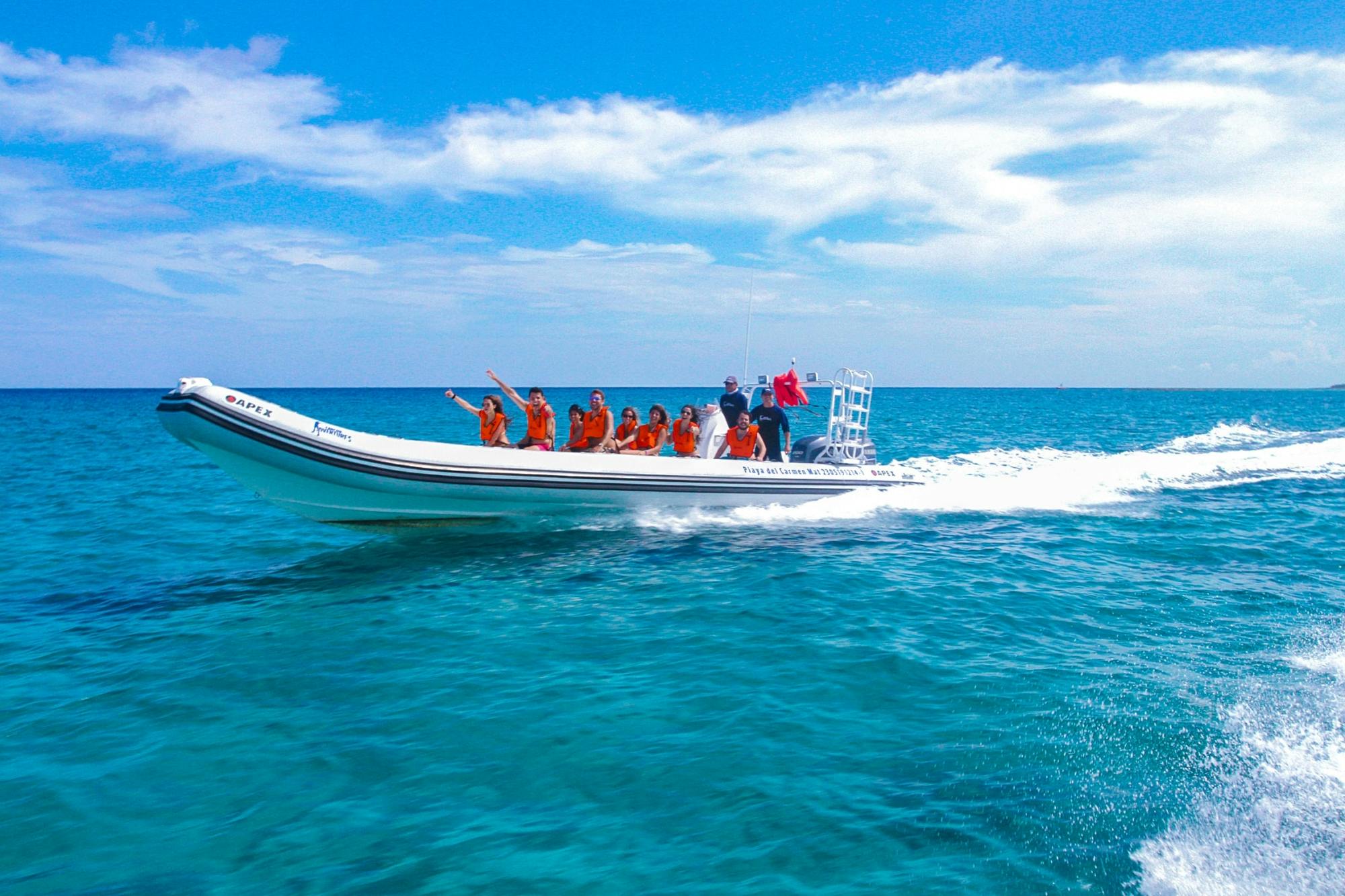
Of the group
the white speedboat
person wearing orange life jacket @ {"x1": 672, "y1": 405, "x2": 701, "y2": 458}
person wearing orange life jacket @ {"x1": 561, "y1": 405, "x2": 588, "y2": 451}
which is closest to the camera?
the white speedboat

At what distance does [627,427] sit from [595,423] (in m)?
0.50

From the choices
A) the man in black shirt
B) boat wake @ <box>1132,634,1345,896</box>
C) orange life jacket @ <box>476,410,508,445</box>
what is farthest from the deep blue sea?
the man in black shirt

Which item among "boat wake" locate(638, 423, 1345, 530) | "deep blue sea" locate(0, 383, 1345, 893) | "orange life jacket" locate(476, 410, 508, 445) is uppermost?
"orange life jacket" locate(476, 410, 508, 445)

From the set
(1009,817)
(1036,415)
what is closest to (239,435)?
(1009,817)

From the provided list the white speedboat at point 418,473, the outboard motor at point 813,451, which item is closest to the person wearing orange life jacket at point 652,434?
the white speedboat at point 418,473

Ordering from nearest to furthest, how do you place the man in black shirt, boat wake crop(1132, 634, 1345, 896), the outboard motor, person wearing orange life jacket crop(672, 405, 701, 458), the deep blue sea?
1. boat wake crop(1132, 634, 1345, 896)
2. the deep blue sea
3. person wearing orange life jacket crop(672, 405, 701, 458)
4. the man in black shirt
5. the outboard motor

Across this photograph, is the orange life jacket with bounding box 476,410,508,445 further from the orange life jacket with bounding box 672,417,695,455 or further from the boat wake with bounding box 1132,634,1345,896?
the boat wake with bounding box 1132,634,1345,896

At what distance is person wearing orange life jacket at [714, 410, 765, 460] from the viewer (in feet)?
35.3

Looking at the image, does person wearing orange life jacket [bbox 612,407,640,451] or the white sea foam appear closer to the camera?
person wearing orange life jacket [bbox 612,407,640,451]

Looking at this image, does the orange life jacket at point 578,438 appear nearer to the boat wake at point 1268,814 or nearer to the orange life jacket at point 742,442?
the orange life jacket at point 742,442

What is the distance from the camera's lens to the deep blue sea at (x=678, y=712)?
3457mm

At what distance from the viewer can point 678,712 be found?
192 inches

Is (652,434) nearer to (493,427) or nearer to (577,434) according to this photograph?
(577,434)

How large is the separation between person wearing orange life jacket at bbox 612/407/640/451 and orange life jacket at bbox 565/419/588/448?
46 centimetres
